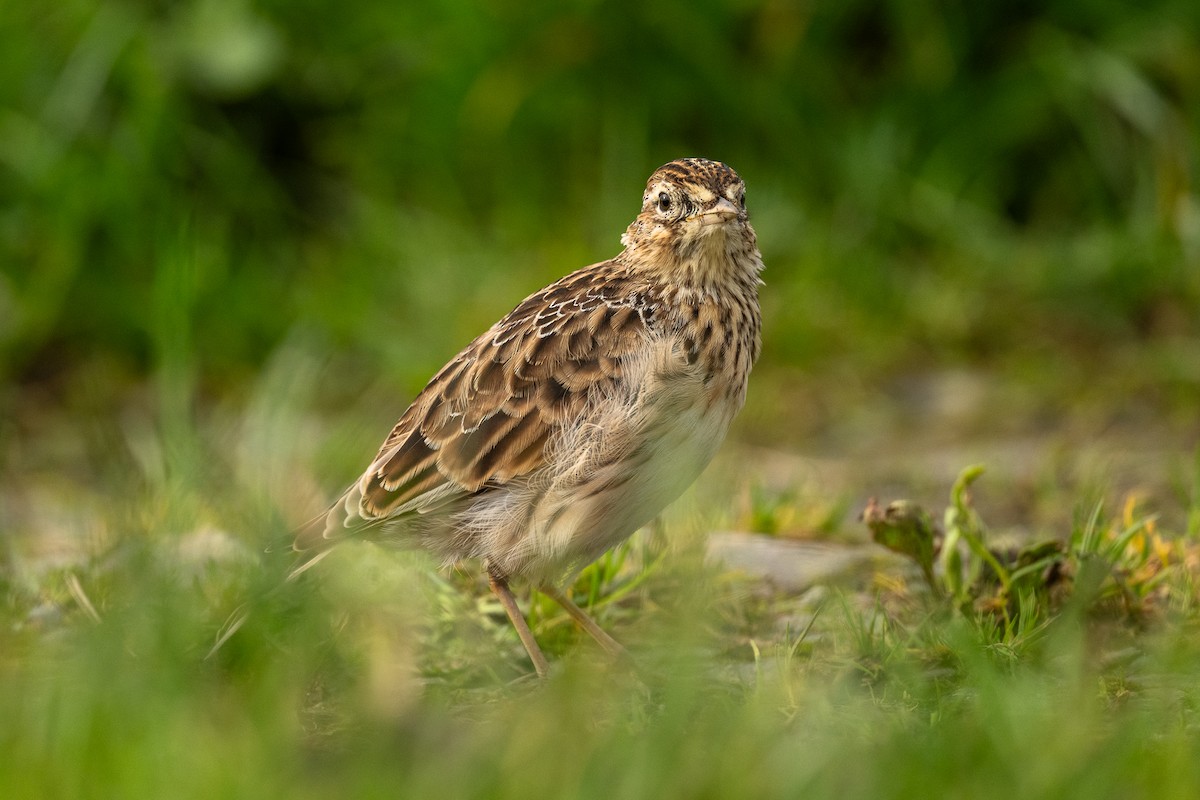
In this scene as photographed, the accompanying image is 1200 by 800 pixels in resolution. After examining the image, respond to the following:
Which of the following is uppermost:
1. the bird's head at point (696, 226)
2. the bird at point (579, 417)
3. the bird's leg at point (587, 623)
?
the bird's head at point (696, 226)

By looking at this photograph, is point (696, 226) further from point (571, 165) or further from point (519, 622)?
point (571, 165)

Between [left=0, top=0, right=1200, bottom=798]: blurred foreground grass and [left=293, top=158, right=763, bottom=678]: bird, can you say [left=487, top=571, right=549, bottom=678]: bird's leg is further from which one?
[left=0, top=0, right=1200, bottom=798]: blurred foreground grass

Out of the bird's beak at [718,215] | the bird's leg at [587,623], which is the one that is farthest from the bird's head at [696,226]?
the bird's leg at [587,623]

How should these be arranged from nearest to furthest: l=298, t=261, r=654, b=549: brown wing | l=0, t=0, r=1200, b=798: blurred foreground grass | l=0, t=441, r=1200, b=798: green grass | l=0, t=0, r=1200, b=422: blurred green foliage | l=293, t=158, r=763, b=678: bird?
l=0, t=441, r=1200, b=798: green grass → l=293, t=158, r=763, b=678: bird → l=298, t=261, r=654, b=549: brown wing → l=0, t=0, r=1200, b=798: blurred foreground grass → l=0, t=0, r=1200, b=422: blurred green foliage

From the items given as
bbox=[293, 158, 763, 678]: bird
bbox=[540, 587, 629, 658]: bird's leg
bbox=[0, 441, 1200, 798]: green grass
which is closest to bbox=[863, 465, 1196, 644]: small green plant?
bbox=[0, 441, 1200, 798]: green grass

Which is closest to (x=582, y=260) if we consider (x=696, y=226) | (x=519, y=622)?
(x=696, y=226)

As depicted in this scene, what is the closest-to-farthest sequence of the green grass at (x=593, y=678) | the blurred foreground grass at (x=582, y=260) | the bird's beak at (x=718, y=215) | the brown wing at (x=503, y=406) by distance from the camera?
the green grass at (x=593, y=678) → the brown wing at (x=503, y=406) → the bird's beak at (x=718, y=215) → the blurred foreground grass at (x=582, y=260)

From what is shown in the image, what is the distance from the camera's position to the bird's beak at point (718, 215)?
474cm

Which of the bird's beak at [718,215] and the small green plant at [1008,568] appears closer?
the small green plant at [1008,568]

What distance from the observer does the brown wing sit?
4535 mm

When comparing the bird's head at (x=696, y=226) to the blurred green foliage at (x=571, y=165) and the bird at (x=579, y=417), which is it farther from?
the blurred green foliage at (x=571, y=165)

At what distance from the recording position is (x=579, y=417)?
450 cm

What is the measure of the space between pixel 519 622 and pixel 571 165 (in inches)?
175

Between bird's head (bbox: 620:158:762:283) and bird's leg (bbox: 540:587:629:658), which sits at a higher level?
bird's head (bbox: 620:158:762:283)
